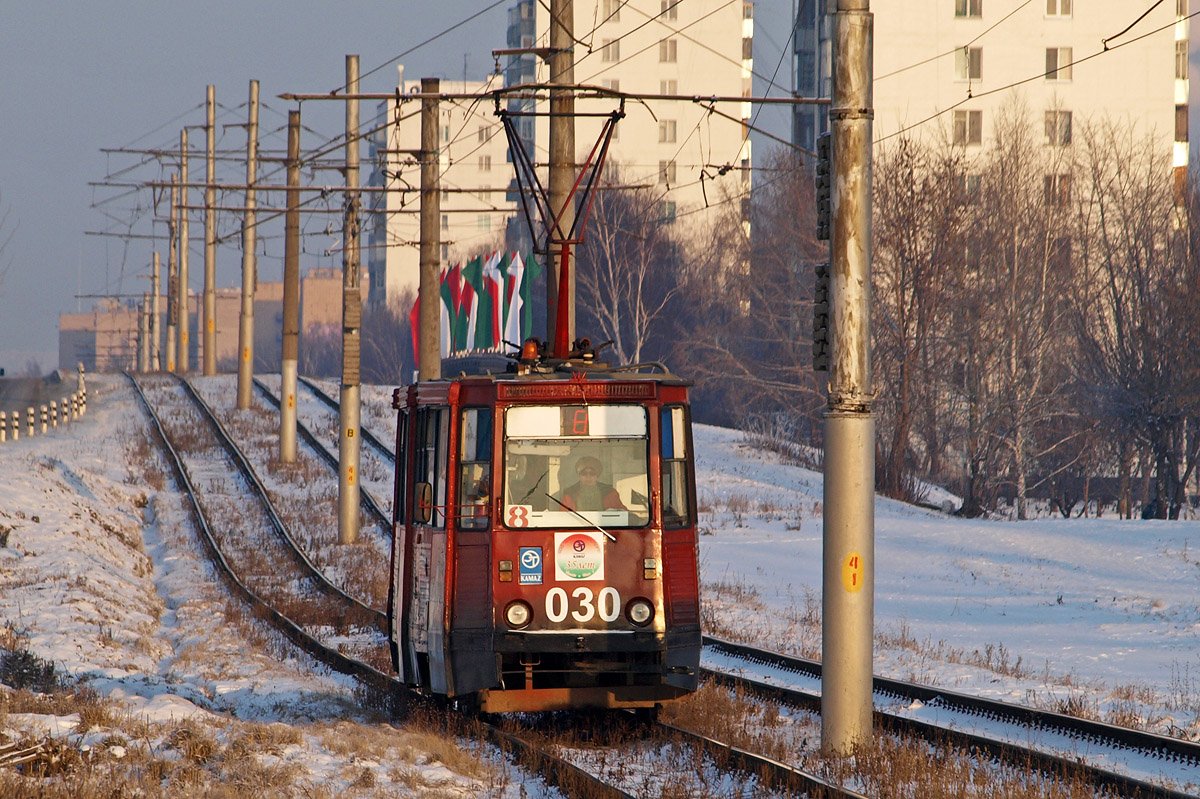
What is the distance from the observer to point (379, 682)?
14.8 meters

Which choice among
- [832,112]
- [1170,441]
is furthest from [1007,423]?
[832,112]

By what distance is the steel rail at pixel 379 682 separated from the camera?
9.29 meters

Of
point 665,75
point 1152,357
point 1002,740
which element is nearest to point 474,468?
point 1002,740

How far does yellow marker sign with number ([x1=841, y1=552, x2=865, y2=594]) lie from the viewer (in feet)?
35.4

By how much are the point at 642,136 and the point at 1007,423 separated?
66.6 m

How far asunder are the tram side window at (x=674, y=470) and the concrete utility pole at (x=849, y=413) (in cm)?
111

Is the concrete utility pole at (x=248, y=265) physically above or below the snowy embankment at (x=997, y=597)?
above

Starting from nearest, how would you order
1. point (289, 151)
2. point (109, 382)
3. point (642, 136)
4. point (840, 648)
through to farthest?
point (840, 648) → point (289, 151) → point (109, 382) → point (642, 136)

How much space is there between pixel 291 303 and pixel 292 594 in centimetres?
1606

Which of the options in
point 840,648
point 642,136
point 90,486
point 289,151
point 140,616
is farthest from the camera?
point 642,136

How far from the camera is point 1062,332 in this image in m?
50.5

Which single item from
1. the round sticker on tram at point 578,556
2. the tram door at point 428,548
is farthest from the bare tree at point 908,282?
the round sticker on tram at point 578,556

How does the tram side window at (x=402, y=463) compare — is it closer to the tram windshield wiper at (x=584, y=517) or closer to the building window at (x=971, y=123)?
the tram windshield wiper at (x=584, y=517)

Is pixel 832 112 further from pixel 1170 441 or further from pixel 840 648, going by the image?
pixel 1170 441
